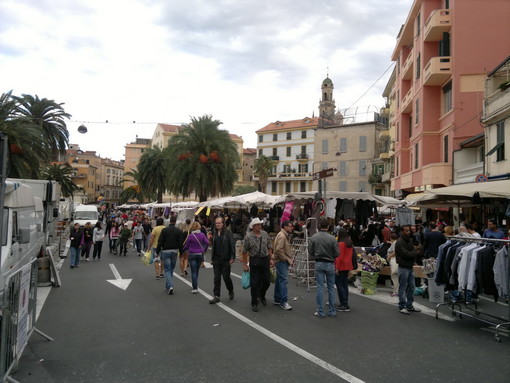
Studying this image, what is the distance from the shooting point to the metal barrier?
4.55 meters

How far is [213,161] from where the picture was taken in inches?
1328

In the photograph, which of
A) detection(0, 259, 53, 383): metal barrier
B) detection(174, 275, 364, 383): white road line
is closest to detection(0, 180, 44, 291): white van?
detection(0, 259, 53, 383): metal barrier

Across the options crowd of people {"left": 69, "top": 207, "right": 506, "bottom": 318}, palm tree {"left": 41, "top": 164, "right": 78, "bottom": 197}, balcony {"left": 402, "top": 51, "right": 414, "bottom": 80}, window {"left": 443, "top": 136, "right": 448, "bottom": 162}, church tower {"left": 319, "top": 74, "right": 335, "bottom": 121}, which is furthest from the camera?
church tower {"left": 319, "top": 74, "right": 335, "bottom": 121}

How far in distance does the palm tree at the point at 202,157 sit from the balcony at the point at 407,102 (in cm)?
1338

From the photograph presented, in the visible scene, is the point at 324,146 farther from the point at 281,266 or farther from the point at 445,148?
the point at 281,266

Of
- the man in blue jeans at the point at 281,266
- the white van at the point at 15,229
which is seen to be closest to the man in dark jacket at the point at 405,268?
the man in blue jeans at the point at 281,266

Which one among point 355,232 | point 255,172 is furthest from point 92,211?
point 255,172

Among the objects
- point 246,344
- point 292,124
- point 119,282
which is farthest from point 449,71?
point 292,124

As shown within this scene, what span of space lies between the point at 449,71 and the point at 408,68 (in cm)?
751

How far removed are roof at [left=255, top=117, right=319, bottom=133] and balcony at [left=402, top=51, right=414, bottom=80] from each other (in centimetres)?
3870

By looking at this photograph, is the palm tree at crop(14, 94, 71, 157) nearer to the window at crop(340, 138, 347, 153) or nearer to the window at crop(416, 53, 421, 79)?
the window at crop(416, 53, 421, 79)

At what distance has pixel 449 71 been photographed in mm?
24219

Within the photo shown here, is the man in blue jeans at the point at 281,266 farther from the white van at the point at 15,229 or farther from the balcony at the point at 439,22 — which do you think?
the balcony at the point at 439,22

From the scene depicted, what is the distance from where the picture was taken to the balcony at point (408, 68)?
30594 millimetres
